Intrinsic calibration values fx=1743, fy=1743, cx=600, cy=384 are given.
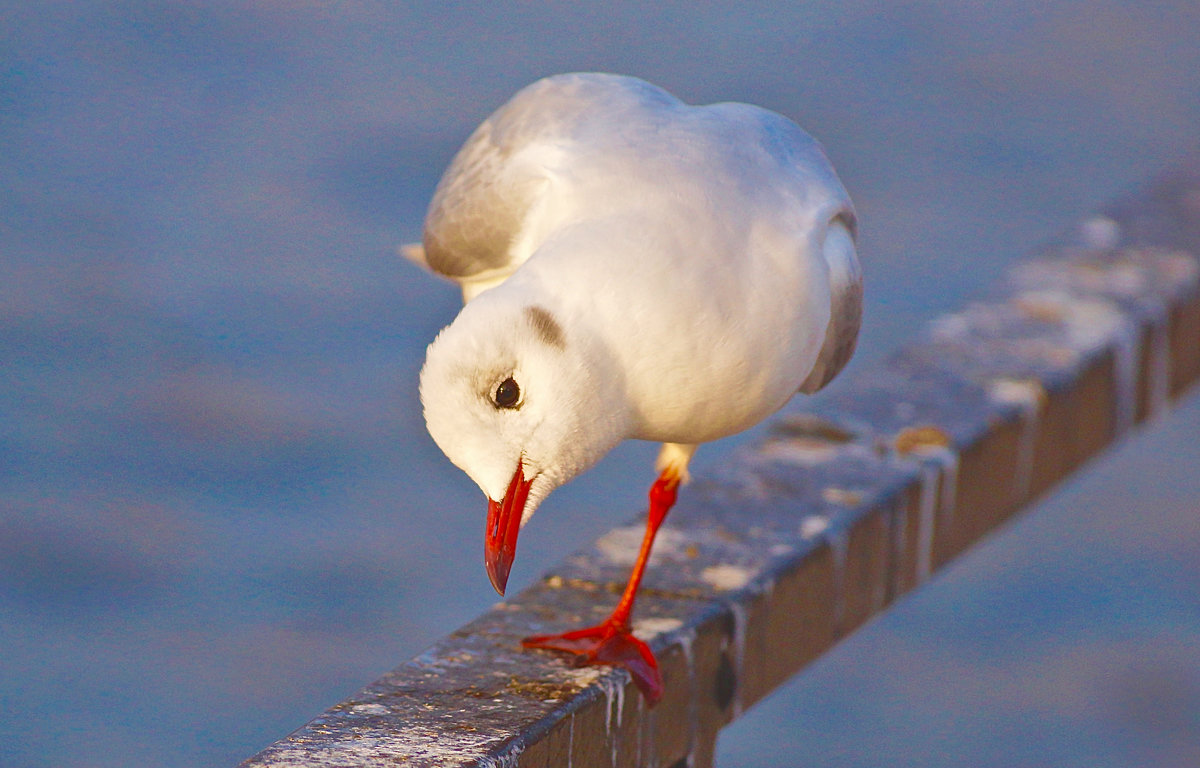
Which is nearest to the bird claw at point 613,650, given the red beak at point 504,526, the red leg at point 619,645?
the red leg at point 619,645

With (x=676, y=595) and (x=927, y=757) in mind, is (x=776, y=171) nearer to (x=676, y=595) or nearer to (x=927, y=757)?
(x=676, y=595)

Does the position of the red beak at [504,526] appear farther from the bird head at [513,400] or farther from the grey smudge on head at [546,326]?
the grey smudge on head at [546,326]

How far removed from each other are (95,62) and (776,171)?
27.6ft

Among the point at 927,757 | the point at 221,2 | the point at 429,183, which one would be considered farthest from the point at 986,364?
the point at 221,2

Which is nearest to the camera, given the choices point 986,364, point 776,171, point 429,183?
point 776,171

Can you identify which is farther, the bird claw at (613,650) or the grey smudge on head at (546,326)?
the bird claw at (613,650)

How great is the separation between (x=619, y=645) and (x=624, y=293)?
0.56m

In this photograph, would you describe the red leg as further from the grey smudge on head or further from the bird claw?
the grey smudge on head

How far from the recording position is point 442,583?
6.45m

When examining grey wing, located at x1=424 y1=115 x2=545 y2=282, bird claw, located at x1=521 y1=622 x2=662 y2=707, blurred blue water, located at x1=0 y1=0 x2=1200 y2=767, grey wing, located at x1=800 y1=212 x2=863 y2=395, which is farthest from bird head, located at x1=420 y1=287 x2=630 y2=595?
blurred blue water, located at x1=0 y1=0 x2=1200 y2=767

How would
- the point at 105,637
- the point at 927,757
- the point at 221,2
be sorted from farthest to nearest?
the point at 221,2 → the point at 105,637 → the point at 927,757

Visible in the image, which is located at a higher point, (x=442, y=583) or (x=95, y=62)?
(x=95, y=62)

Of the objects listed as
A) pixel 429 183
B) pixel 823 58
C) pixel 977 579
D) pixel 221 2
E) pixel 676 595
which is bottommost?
A: pixel 676 595

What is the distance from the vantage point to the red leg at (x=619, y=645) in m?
2.68
